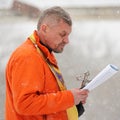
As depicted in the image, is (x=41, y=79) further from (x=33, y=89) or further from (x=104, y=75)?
(x=104, y=75)

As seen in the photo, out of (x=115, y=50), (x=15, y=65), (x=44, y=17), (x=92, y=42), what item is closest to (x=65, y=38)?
(x=44, y=17)

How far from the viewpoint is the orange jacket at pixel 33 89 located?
89.7 inches

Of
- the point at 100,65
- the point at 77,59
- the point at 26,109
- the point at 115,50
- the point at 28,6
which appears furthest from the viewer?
the point at 28,6

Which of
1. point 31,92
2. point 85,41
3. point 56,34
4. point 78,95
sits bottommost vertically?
point 85,41

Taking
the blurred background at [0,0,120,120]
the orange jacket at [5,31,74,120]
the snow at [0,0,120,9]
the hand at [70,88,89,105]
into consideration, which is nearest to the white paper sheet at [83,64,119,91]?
the hand at [70,88,89,105]

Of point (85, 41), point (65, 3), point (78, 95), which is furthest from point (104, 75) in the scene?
point (65, 3)

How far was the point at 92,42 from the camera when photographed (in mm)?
11688

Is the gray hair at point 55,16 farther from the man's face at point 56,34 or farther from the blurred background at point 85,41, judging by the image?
the blurred background at point 85,41

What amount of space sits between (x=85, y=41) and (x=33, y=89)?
966 centimetres

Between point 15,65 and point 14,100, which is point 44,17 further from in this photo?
point 14,100

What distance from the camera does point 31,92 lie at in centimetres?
227

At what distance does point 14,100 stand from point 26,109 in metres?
0.10

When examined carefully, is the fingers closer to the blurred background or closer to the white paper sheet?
the white paper sheet

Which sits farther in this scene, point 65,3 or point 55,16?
point 65,3
